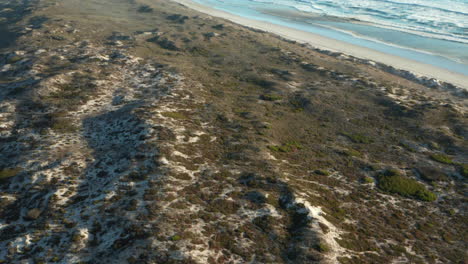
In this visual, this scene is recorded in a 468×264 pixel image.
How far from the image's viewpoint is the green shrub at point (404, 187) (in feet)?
112

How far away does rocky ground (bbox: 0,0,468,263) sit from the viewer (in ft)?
82.9

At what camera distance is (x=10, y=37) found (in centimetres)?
8194

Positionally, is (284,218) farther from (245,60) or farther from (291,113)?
(245,60)

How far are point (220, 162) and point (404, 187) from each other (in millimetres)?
18855

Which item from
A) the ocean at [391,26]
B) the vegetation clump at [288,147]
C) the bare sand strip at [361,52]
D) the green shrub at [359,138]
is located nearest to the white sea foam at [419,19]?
the ocean at [391,26]

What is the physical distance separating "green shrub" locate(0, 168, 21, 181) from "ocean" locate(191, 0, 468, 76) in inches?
3860

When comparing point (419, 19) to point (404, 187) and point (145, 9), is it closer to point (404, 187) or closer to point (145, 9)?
point (145, 9)

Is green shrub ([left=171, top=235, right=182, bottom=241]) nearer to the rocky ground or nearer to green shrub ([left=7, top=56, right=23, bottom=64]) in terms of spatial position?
the rocky ground

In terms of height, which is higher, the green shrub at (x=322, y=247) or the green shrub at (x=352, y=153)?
the green shrub at (x=352, y=153)

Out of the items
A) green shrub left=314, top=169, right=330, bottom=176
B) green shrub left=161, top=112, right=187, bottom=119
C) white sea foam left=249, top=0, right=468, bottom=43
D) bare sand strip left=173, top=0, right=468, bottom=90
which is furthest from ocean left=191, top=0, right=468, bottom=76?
green shrub left=161, top=112, right=187, bottom=119

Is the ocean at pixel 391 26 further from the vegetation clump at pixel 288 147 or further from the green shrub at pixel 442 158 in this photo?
the vegetation clump at pixel 288 147

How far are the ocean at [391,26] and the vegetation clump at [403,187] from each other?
226 ft

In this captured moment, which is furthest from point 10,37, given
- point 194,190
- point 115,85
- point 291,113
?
point 194,190

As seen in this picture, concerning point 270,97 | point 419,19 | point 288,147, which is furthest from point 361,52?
point 419,19
